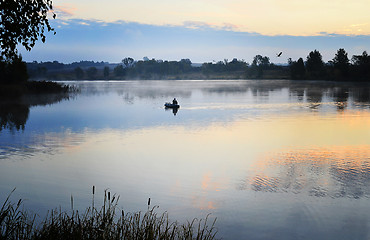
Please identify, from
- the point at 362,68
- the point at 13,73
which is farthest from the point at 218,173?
the point at 362,68

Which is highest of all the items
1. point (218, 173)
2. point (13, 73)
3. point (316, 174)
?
point (13, 73)

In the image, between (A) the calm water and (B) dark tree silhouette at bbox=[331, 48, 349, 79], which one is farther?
(B) dark tree silhouette at bbox=[331, 48, 349, 79]

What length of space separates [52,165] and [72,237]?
1292cm

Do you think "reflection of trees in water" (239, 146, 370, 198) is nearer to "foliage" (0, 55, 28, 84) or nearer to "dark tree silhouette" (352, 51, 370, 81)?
"foliage" (0, 55, 28, 84)

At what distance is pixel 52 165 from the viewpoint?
2130 centimetres

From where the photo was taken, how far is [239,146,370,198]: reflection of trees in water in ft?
52.3

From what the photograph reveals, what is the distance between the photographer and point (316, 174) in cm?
1834

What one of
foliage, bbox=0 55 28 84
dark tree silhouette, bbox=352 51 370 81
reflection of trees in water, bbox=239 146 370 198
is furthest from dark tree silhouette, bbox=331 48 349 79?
reflection of trees in water, bbox=239 146 370 198

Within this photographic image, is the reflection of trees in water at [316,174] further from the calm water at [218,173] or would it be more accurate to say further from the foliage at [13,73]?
the foliage at [13,73]

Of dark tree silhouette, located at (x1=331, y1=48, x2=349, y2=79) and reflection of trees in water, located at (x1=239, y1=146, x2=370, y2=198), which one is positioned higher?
dark tree silhouette, located at (x1=331, y1=48, x2=349, y2=79)

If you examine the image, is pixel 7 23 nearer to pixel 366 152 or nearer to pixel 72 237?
pixel 72 237

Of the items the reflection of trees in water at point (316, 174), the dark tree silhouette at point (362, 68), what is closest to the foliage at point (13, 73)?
the reflection of trees in water at point (316, 174)

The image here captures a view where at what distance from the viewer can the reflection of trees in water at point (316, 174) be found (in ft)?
52.3

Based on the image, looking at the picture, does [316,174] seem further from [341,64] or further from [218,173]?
[341,64]
